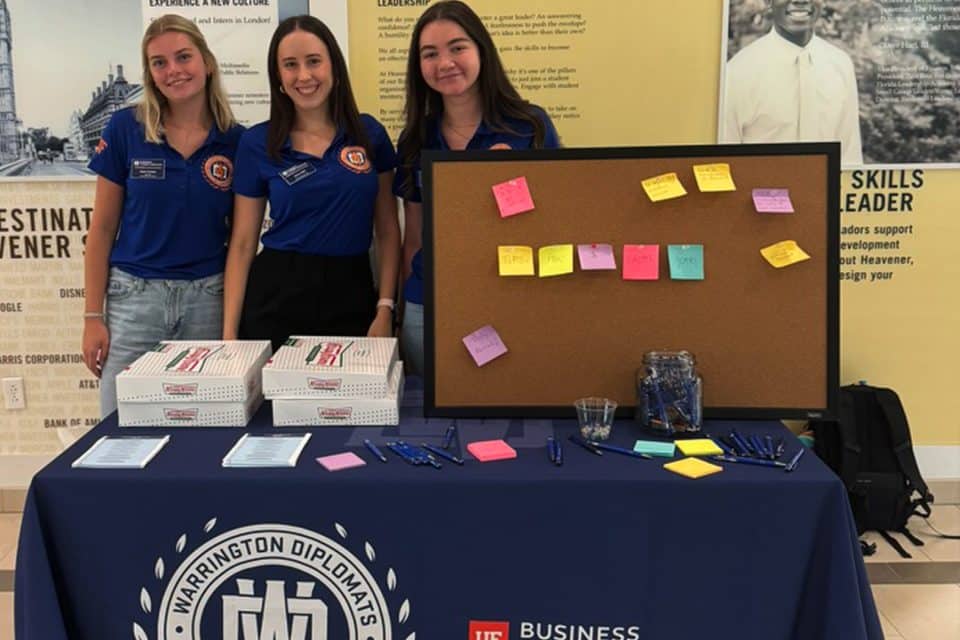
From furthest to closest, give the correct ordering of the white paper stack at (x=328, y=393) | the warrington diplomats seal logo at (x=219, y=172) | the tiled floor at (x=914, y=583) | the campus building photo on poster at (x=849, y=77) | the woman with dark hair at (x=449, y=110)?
the campus building photo on poster at (x=849, y=77), the tiled floor at (x=914, y=583), the warrington diplomats seal logo at (x=219, y=172), the woman with dark hair at (x=449, y=110), the white paper stack at (x=328, y=393)

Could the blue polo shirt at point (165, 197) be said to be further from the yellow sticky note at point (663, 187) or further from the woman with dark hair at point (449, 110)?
the yellow sticky note at point (663, 187)

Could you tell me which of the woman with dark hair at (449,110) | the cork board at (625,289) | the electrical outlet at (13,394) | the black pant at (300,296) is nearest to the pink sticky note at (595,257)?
the cork board at (625,289)

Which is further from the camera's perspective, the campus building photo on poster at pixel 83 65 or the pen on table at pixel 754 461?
the campus building photo on poster at pixel 83 65

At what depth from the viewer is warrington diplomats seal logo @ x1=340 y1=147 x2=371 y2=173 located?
78.5 inches

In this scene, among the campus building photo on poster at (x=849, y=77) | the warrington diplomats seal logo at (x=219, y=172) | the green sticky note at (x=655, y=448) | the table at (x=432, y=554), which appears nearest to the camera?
the table at (x=432, y=554)

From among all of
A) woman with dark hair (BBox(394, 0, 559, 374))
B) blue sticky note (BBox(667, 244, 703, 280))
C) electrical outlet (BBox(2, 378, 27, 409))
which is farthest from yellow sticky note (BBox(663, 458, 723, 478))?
electrical outlet (BBox(2, 378, 27, 409))

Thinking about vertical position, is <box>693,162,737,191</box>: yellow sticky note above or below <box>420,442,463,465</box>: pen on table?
above

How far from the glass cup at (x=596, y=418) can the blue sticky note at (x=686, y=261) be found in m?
0.30

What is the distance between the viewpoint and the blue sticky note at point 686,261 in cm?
153

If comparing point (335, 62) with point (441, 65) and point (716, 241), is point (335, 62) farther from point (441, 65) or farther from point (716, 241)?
point (716, 241)

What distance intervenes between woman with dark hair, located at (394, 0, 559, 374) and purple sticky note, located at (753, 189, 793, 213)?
2.04 feet

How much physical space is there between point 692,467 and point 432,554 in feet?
1.54

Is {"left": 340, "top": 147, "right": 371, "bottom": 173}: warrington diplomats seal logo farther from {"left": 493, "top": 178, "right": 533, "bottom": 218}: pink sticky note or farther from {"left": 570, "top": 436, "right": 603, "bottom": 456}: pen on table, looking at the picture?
{"left": 570, "top": 436, "right": 603, "bottom": 456}: pen on table

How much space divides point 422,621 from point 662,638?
1.35 feet
